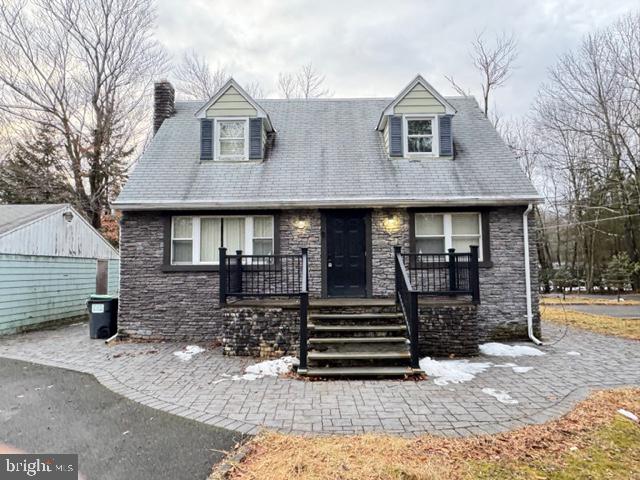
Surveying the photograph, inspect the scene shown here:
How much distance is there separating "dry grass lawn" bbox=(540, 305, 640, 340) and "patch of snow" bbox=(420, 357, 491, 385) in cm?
555

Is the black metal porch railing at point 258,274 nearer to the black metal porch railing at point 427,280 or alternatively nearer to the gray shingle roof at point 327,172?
the gray shingle roof at point 327,172

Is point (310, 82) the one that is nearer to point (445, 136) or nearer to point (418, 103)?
point (418, 103)

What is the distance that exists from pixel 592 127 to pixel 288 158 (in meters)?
20.9

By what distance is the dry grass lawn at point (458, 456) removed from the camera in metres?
2.95

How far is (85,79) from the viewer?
16984 millimetres

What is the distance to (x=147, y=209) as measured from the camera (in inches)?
333

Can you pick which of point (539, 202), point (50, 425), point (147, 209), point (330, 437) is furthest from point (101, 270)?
point (539, 202)

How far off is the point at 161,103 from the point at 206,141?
296 cm

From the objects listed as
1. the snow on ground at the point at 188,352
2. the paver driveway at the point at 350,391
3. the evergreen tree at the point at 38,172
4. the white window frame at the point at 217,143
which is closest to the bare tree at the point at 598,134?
the paver driveway at the point at 350,391

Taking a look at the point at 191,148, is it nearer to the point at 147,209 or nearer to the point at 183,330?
the point at 147,209

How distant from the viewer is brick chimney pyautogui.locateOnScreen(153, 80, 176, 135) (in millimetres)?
11031

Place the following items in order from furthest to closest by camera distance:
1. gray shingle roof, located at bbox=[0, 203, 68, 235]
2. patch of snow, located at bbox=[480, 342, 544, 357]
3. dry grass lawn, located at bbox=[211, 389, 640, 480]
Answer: gray shingle roof, located at bbox=[0, 203, 68, 235]
patch of snow, located at bbox=[480, 342, 544, 357]
dry grass lawn, located at bbox=[211, 389, 640, 480]

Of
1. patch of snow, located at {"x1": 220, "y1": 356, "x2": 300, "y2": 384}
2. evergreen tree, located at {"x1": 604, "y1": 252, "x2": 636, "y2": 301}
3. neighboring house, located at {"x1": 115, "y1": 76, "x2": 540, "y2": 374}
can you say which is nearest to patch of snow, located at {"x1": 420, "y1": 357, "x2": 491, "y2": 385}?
neighboring house, located at {"x1": 115, "y1": 76, "x2": 540, "y2": 374}

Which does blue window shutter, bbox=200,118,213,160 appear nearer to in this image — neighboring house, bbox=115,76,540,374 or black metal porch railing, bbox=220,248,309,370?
neighboring house, bbox=115,76,540,374
